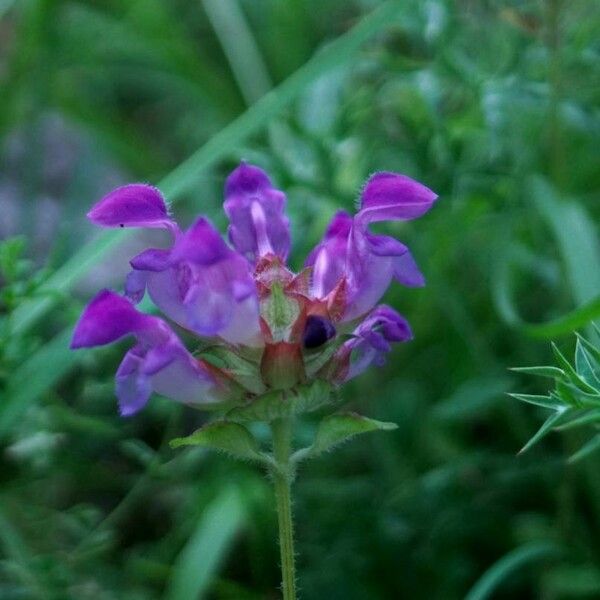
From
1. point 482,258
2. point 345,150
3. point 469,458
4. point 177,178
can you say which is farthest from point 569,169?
point 177,178

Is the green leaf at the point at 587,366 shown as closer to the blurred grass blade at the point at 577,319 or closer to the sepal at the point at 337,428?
the blurred grass blade at the point at 577,319

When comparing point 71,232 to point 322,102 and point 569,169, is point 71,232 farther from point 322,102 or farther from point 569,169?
point 569,169

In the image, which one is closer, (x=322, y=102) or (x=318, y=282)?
(x=318, y=282)

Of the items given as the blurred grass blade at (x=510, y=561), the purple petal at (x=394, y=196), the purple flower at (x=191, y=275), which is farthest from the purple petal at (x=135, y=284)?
the blurred grass blade at (x=510, y=561)

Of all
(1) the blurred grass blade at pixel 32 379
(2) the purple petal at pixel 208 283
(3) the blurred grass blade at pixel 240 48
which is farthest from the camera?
(3) the blurred grass blade at pixel 240 48

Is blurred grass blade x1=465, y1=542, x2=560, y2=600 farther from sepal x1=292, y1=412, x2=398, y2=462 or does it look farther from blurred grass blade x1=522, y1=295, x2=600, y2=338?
sepal x1=292, y1=412, x2=398, y2=462

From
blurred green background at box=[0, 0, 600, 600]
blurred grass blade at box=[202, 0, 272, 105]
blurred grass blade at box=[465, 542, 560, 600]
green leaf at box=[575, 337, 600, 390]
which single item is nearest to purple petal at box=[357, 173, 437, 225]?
green leaf at box=[575, 337, 600, 390]
